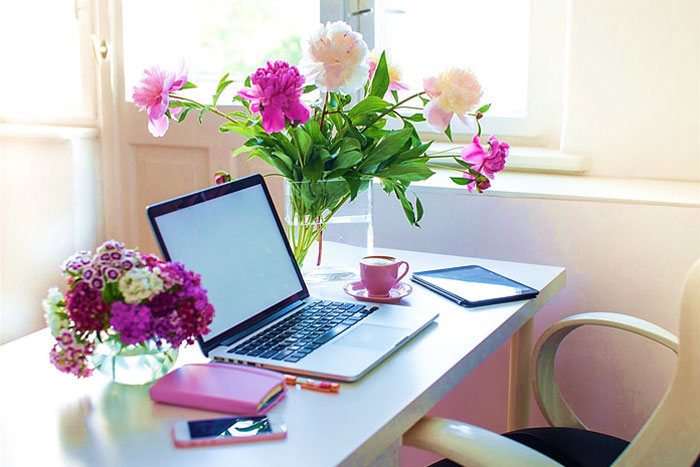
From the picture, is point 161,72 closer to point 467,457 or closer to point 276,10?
point 467,457

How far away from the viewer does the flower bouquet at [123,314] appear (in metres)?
0.89

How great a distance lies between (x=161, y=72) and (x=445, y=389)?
25.9 inches

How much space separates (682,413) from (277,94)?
0.70m

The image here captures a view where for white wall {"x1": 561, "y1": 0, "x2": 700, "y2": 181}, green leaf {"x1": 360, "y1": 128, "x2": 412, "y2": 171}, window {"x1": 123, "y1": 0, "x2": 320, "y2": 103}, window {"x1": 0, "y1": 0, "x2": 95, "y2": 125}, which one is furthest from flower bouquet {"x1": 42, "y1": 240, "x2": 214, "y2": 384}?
window {"x1": 0, "y1": 0, "x2": 95, "y2": 125}

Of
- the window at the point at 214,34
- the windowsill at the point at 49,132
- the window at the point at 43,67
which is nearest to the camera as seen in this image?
the window at the point at 214,34

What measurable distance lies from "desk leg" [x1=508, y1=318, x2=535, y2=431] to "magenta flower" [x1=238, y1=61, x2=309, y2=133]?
2.20 ft

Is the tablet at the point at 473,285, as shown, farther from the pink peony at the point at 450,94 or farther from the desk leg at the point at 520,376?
the pink peony at the point at 450,94

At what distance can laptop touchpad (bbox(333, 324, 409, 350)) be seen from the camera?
1080 mm

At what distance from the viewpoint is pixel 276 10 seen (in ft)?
8.29

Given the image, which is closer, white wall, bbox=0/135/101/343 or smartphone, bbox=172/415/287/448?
smartphone, bbox=172/415/287/448

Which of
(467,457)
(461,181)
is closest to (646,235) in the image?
(461,181)

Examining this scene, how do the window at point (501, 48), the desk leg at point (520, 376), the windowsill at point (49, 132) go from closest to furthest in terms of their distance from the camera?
the desk leg at point (520, 376) → the window at point (501, 48) → the windowsill at point (49, 132)

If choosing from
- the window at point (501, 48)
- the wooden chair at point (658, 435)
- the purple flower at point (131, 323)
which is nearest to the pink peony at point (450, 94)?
the wooden chair at point (658, 435)

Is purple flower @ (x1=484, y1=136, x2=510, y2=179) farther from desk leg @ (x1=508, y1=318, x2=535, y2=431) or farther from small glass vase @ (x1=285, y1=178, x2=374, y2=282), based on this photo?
desk leg @ (x1=508, y1=318, x2=535, y2=431)
